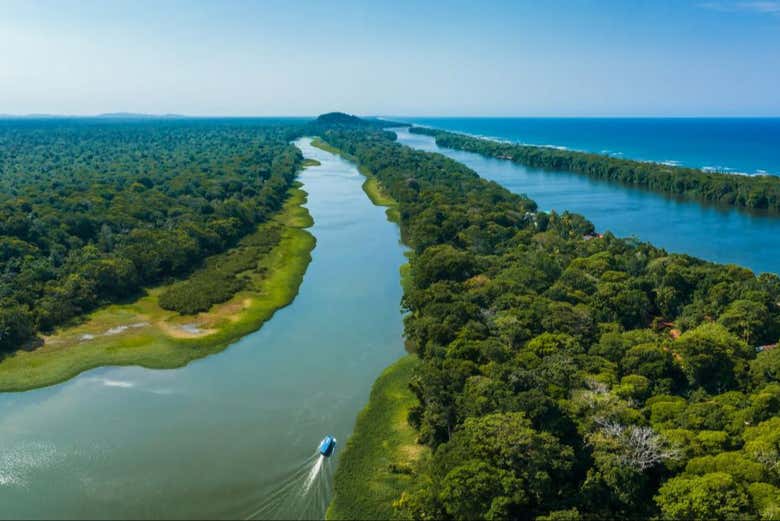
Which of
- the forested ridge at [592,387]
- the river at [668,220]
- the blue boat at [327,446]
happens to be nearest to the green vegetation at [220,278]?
the forested ridge at [592,387]

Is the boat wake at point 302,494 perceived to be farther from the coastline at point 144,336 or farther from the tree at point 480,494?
the coastline at point 144,336

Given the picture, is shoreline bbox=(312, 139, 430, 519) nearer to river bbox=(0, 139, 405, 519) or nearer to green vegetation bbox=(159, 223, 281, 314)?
river bbox=(0, 139, 405, 519)

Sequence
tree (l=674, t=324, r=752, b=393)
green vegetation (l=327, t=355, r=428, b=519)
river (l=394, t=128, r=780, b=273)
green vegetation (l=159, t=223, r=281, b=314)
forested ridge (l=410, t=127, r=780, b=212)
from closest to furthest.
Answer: green vegetation (l=327, t=355, r=428, b=519) → tree (l=674, t=324, r=752, b=393) → green vegetation (l=159, t=223, r=281, b=314) → river (l=394, t=128, r=780, b=273) → forested ridge (l=410, t=127, r=780, b=212)

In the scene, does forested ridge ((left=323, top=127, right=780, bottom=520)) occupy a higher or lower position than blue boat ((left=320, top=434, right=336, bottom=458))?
higher

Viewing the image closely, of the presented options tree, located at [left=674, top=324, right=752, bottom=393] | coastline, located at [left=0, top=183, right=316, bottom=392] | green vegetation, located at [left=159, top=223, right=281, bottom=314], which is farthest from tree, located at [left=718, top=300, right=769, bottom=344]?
green vegetation, located at [left=159, top=223, right=281, bottom=314]

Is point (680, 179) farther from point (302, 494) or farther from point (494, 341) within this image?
point (302, 494)

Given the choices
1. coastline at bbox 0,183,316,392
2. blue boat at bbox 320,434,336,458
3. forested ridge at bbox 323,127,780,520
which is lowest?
blue boat at bbox 320,434,336,458
